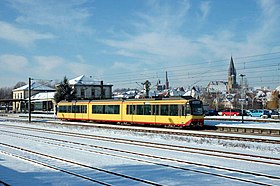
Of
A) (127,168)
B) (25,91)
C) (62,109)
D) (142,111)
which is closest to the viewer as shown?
(127,168)

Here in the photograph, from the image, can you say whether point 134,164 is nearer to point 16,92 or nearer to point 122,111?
point 122,111

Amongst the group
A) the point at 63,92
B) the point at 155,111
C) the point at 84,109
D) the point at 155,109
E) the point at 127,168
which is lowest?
the point at 127,168

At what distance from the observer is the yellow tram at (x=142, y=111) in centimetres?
3116

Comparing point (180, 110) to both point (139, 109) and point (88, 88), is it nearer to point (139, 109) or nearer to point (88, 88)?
point (139, 109)

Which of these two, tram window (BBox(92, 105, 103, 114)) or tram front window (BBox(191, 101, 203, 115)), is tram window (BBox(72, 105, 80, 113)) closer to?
tram window (BBox(92, 105, 103, 114))

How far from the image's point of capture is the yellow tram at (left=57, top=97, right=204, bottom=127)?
31156 mm

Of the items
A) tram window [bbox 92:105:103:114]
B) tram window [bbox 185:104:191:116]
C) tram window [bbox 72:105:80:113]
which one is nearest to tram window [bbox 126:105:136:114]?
tram window [bbox 92:105:103:114]

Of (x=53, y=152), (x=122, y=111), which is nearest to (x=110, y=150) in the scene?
(x=53, y=152)

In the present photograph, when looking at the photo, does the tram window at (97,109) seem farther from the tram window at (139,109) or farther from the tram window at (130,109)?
the tram window at (139,109)

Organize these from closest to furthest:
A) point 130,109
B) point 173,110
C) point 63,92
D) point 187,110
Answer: point 187,110 → point 173,110 → point 130,109 → point 63,92

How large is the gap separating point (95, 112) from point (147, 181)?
32656 mm

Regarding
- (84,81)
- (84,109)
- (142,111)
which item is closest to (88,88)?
(84,81)

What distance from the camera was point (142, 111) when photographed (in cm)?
3578

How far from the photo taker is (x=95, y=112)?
141 feet
